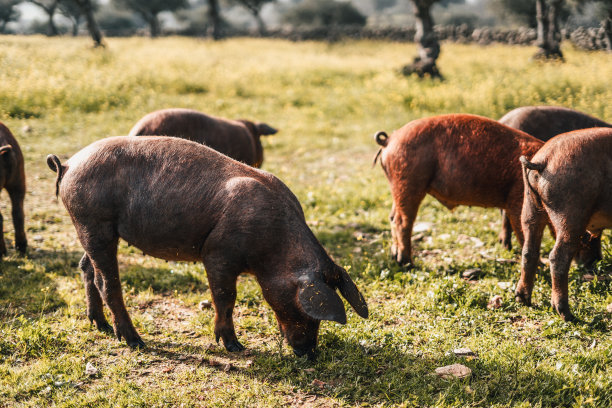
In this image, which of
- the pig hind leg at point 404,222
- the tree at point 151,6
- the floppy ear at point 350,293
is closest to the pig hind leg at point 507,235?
the pig hind leg at point 404,222

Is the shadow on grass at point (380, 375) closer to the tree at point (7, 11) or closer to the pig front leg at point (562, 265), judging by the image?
the pig front leg at point (562, 265)

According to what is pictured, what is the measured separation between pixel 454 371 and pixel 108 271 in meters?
2.75

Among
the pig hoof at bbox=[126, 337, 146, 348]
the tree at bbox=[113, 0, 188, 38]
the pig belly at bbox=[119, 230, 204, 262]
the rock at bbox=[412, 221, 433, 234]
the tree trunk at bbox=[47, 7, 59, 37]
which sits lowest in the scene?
the rock at bbox=[412, 221, 433, 234]

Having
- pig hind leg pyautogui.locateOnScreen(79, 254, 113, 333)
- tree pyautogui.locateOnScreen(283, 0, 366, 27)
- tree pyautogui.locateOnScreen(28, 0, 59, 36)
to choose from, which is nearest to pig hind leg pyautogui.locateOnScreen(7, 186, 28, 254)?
pig hind leg pyautogui.locateOnScreen(79, 254, 113, 333)

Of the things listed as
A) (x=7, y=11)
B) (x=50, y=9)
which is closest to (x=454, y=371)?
(x=7, y=11)

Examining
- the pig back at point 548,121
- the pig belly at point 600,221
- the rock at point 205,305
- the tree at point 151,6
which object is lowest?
the rock at point 205,305

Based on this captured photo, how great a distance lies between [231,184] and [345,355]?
1608 mm

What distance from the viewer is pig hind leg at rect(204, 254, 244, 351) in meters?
3.76

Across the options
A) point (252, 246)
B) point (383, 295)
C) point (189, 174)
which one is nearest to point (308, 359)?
point (252, 246)

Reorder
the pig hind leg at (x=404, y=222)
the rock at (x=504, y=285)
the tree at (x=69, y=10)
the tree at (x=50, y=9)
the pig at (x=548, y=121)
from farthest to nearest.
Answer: the tree at (x=69, y=10)
the tree at (x=50, y=9)
the pig at (x=548, y=121)
the pig hind leg at (x=404, y=222)
the rock at (x=504, y=285)

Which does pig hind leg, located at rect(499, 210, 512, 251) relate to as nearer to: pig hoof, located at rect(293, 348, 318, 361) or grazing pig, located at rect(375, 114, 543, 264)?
grazing pig, located at rect(375, 114, 543, 264)

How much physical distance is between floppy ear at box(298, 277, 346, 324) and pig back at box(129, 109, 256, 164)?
3618 mm

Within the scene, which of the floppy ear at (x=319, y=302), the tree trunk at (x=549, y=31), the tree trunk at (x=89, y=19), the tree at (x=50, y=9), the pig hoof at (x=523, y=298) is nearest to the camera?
the floppy ear at (x=319, y=302)

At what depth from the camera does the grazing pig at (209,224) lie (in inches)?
146
